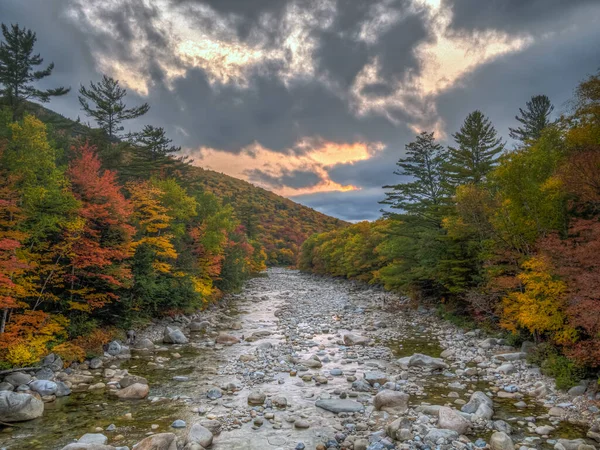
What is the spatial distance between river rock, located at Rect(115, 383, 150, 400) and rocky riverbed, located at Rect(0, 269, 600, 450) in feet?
0.11

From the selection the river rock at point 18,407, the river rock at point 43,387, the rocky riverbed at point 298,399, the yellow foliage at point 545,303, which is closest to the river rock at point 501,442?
the rocky riverbed at point 298,399

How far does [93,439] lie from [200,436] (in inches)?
101

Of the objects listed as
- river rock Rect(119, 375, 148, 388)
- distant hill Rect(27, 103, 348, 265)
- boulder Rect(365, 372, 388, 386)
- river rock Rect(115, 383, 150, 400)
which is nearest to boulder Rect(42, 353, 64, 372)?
river rock Rect(119, 375, 148, 388)

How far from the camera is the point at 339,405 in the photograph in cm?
1045

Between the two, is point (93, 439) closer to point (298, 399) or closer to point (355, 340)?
point (298, 399)

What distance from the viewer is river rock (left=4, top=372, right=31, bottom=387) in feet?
38.4

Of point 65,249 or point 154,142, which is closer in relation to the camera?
point 65,249

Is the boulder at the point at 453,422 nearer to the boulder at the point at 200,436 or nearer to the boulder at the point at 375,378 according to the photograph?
the boulder at the point at 375,378

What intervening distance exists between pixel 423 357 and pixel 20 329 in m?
16.4

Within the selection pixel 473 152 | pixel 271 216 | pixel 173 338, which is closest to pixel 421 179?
→ pixel 473 152

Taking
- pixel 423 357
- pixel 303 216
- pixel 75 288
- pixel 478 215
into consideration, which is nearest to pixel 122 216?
pixel 75 288

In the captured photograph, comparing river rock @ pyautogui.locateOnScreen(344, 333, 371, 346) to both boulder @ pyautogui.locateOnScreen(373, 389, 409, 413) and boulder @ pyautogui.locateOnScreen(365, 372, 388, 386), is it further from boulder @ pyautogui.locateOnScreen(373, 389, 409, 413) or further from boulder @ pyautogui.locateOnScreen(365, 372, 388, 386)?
boulder @ pyautogui.locateOnScreen(373, 389, 409, 413)

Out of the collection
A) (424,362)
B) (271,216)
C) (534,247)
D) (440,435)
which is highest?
(271,216)

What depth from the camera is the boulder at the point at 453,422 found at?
864 cm
